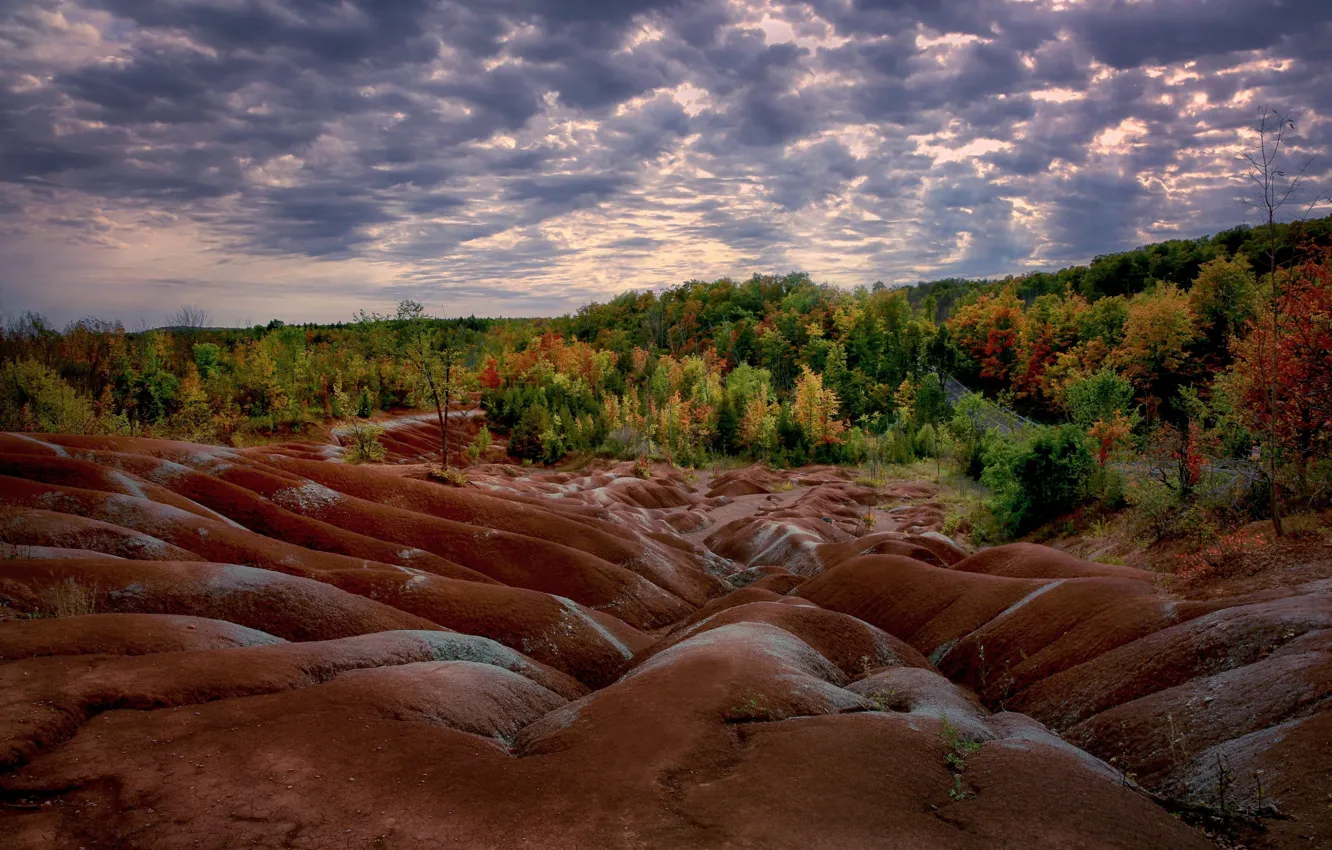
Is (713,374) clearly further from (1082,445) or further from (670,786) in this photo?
(670,786)

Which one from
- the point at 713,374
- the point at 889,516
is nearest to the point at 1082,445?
the point at 889,516

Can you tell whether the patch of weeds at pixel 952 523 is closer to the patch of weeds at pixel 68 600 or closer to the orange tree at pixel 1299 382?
the orange tree at pixel 1299 382

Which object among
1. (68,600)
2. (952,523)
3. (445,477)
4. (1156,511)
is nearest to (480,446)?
(445,477)

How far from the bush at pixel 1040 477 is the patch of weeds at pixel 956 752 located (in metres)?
34.7

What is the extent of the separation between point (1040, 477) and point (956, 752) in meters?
36.3

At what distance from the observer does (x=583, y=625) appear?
2212 centimetres

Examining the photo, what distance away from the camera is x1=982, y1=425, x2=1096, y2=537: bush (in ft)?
133

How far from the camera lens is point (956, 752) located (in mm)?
9898

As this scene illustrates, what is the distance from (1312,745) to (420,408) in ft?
316

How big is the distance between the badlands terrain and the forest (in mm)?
9920

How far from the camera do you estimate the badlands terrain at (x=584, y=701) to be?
7836 mm

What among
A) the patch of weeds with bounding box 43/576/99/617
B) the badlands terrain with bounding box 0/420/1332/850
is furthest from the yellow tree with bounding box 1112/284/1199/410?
the patch of weeds with bounding box 43/576/99/617

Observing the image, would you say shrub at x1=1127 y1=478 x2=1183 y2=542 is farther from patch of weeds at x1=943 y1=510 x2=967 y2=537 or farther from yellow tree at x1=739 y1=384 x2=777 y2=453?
yellow tree at x1=739 y1=384 x2=777 y2=453

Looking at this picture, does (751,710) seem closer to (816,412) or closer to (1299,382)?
(1299,382)
